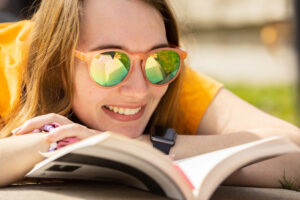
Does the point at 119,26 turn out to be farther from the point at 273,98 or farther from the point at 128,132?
the point at 273,98

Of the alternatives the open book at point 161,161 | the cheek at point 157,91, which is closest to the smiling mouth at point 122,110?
the cheek at point 157,91

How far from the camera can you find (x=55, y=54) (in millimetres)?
2107

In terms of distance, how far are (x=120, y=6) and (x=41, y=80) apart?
1.45ft

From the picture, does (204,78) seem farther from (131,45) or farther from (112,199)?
(112,199)

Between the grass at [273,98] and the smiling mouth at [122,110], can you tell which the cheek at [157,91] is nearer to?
the smiling mouth at [122,110]

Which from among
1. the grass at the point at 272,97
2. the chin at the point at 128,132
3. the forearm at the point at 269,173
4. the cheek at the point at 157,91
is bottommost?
the grass at the point at 272,97

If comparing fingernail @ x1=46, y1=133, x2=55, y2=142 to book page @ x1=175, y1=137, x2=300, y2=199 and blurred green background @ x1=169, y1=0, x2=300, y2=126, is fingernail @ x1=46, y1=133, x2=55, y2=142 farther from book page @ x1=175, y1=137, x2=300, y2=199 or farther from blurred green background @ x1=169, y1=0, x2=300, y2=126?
blurred green background @ x1=169, y1=0, x2=300, y2=126

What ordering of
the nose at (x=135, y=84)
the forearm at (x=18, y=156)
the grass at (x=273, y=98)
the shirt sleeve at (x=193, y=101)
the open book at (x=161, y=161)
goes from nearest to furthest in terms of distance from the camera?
the open book at (x=161, y=161) → the forearm at (x=18, y=156) → the nose at (x=135, y=84) → the shirt sleeve at (x=193, y=101) → the grass at (x=273, y=98)

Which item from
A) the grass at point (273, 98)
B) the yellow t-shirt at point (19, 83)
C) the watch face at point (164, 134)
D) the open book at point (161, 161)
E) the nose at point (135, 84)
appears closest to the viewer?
the open book at point (161, 161)

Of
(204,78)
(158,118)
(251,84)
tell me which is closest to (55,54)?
(158,118)

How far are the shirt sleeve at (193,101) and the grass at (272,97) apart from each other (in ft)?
7.67

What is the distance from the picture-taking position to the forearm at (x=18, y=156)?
5.27 ft

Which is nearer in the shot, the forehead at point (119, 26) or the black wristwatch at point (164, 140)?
the black wristwatch at point (164, 140)

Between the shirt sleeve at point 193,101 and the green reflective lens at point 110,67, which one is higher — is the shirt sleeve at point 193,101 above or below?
below
